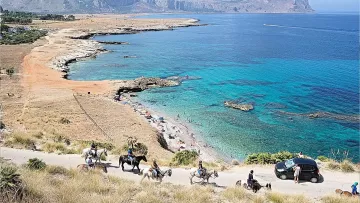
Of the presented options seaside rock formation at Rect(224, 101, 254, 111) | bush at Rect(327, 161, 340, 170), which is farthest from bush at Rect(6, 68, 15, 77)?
bush at Rect(327, 161, 340, 170)

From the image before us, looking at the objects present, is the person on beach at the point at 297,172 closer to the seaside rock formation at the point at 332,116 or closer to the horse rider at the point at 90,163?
the horse rider at the point at 90,163

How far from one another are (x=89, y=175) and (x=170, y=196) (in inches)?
188

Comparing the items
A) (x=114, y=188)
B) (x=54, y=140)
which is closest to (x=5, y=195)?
(x=114, y=188)

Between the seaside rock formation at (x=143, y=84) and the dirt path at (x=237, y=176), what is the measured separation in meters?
31.2

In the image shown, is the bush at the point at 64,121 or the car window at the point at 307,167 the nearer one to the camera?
the car window at the point at 307,167

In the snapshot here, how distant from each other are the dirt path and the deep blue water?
35.2 ft

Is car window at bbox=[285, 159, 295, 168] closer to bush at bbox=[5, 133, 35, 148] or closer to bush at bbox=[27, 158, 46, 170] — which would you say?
bush at bbox=[27, 158, 46, 170]

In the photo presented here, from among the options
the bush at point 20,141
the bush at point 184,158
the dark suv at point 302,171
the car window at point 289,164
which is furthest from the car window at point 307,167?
the bush at point 20,141

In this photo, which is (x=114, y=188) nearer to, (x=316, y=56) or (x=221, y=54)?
(x=221, y=54)

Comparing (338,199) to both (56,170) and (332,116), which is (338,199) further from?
(332,116)

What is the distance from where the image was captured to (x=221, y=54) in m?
94.9

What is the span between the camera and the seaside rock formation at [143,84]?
5556cm

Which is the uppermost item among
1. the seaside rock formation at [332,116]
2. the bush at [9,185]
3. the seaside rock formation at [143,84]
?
the bush at [9,185]

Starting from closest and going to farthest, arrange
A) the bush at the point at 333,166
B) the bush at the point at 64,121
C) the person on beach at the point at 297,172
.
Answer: the person on beach at the point at 297,172, the bush at the point at 333,166, the bush at the point at 64,121
